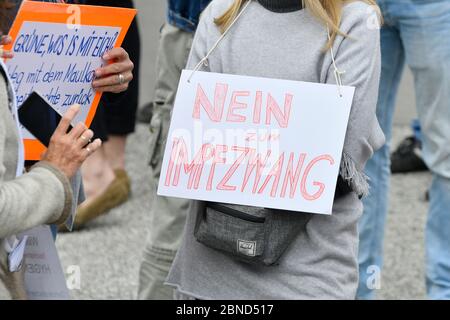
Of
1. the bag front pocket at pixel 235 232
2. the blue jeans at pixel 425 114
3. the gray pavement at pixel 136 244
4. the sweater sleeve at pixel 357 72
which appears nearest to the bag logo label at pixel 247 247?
the bag front pocket at pixel 235 232

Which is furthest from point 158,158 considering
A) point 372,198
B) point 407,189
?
point 407,189

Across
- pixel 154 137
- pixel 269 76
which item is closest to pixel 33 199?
pixel 269 76

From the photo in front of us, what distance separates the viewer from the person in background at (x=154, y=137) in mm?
3912

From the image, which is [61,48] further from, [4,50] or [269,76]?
[269,76]

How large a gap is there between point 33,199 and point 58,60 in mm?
523

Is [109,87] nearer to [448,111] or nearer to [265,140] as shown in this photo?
[265,140]

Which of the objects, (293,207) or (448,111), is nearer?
(293,207)

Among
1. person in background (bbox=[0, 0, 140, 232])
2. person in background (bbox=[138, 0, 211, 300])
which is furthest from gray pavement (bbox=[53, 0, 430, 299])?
person in background (bbox=[138, 0, 211, 300])

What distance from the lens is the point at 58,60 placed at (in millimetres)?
2828

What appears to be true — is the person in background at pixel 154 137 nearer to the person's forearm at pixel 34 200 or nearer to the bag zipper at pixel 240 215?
the bag zipper at pixel 240 215

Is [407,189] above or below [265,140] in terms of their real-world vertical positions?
below

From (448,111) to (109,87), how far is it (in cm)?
149

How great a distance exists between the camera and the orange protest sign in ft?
9.01
